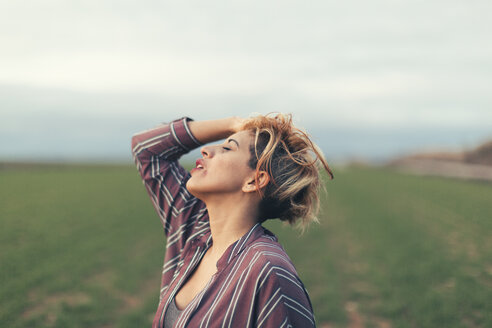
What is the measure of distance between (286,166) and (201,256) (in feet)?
2.39

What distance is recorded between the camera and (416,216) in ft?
47.4

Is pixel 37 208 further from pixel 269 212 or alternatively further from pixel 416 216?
pixel 269 212

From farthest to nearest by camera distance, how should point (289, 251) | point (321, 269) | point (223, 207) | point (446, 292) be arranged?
point (289, 251), point (321, 269), point (446, 292), point (223, 207)

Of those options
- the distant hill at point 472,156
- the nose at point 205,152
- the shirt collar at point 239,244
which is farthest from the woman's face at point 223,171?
the distant hill at point 472,156

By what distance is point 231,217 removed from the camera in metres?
2.42

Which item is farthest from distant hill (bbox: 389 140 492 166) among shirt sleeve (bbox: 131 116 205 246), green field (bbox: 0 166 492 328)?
shirt sleeve (bbox: 131 116 205 246)

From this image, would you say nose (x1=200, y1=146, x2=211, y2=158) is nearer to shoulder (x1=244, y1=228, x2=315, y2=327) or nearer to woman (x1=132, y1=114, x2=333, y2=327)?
woman (x1=132, y1=114, x2=333, y2=327)

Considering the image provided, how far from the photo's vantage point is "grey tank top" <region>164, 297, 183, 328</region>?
2255 mm

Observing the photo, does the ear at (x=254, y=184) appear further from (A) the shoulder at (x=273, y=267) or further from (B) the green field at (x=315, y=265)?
(B) the green field at (x=315, y=265)

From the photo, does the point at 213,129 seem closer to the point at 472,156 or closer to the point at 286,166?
the point at 286,166

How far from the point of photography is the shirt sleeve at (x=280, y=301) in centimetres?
181

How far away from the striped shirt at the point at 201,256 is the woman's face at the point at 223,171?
0.28m

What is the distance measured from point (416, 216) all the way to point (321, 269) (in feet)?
24.7

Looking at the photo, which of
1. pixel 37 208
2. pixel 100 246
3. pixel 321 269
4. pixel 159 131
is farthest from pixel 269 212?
pixel 37 208
